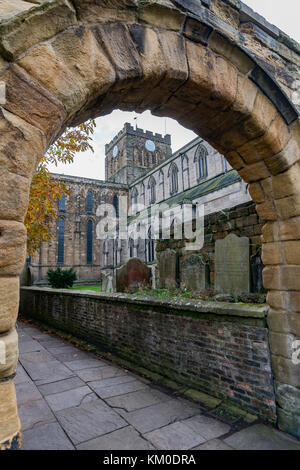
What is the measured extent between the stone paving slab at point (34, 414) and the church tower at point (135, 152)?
41163 millimetres

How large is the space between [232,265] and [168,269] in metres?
2.49

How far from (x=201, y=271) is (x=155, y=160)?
42.4 m

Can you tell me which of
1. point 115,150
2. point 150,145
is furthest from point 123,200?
point 115,150

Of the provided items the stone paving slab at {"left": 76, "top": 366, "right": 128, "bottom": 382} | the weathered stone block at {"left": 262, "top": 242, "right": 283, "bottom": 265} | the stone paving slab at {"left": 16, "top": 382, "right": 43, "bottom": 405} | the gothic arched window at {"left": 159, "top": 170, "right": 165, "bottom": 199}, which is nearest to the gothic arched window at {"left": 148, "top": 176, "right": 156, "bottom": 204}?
the gothic arched window at {"left": 159, "top": 170, "right": 165, "bottom": 199}

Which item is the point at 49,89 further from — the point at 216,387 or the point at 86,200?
the point at 86,200

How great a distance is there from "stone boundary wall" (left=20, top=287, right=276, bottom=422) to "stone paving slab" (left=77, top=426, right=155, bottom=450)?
1.21 metres

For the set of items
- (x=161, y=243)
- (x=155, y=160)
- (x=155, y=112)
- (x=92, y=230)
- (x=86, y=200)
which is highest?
(x=155, y=160)

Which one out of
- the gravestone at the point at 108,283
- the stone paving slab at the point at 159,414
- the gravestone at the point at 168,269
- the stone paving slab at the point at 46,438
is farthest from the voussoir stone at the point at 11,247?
the gravestone at the point at 108,283

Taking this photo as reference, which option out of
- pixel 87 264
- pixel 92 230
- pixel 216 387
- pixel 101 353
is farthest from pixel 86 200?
pixel 216 387

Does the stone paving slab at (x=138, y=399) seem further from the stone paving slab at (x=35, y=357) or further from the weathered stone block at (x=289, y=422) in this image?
the stone paving slab at (x=35, y=357)

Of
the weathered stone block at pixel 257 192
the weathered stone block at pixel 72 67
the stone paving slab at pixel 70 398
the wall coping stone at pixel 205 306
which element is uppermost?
the weathered stone block at pixel 72 67

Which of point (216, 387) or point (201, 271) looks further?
point (201, 271)

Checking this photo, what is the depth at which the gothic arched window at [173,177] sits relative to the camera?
3134 cm
